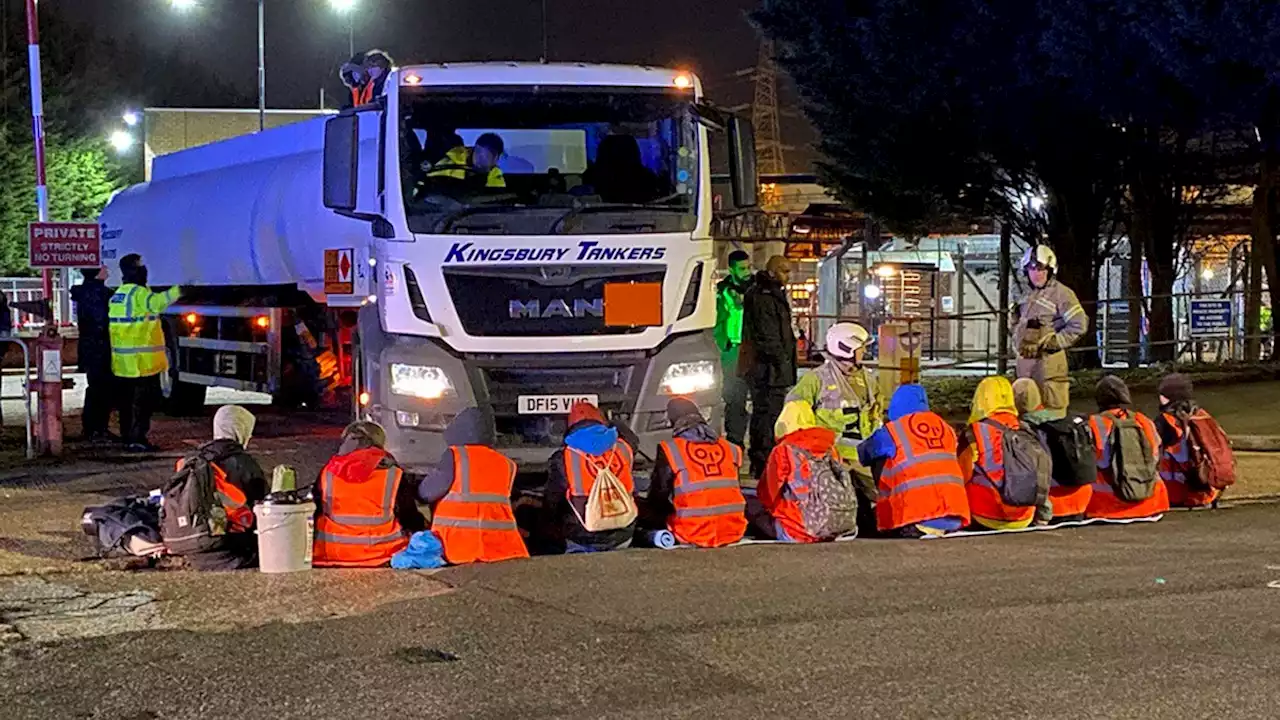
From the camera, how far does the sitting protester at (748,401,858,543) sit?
30.4 ft

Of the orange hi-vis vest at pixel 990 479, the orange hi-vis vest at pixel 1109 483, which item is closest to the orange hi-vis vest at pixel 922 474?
the orange hi-vis vest at pixel 990 479

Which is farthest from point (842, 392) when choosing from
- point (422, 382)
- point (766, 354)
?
point (422, 382)

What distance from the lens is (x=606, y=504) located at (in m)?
8.87

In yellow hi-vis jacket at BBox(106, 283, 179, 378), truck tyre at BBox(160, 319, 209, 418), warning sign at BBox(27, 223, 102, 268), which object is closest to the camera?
yellow hi-vis jacket at BBox(106, 283, 179, 378)

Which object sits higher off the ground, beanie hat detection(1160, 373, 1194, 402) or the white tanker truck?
the white tanker truck

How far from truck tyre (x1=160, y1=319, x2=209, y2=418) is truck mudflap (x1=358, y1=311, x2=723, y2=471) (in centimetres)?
898

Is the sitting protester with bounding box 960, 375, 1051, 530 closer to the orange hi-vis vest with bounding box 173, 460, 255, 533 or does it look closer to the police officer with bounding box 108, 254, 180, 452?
the orange hi-vis vest with bounding box 173, 460, 255, 533

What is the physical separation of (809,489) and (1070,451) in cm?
187

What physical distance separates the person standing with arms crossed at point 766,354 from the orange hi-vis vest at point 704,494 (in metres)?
2.87

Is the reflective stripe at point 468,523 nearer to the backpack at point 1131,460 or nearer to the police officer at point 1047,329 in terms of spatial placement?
the backpack at point 1131,460

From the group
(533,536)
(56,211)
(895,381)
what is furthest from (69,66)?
(533,536)

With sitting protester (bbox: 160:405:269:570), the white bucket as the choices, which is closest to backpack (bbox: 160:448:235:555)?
sitting protester (bbox: 160:405:269:570)

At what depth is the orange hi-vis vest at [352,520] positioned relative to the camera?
28.1 ft

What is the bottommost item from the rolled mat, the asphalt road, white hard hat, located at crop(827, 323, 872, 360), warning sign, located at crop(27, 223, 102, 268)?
the asphalt road
